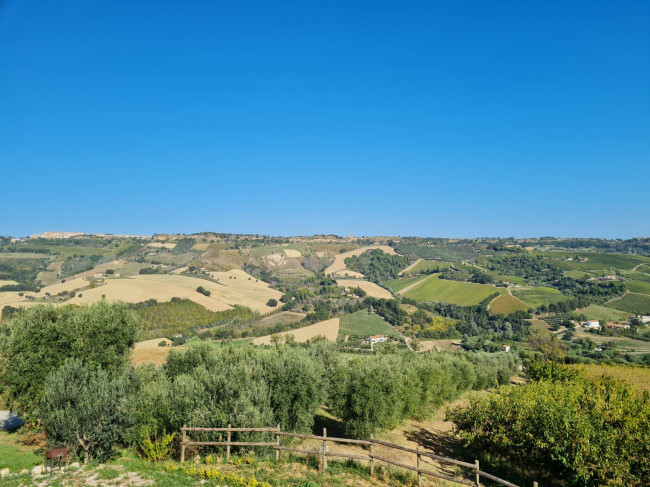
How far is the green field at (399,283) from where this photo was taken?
17625cm

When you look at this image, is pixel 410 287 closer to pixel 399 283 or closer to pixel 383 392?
pixel 399 283

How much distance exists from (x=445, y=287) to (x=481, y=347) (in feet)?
241

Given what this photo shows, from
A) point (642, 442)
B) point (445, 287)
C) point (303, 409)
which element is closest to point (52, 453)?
point (303, 409)

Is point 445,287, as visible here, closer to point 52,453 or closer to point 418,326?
point 418,326

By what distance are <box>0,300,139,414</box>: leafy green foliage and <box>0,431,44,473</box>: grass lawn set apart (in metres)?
1.81

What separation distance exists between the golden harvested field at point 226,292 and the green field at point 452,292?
6404 cm

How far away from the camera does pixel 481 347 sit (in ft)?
292

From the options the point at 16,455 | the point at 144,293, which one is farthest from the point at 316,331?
the point at 16,455

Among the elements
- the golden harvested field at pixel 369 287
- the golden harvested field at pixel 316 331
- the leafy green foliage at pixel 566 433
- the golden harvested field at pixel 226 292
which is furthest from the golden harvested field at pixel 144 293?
the leafy green foliage at pixel 566 433

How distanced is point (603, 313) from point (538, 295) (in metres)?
23.6

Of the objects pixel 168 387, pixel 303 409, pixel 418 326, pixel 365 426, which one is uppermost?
pixel 168 387

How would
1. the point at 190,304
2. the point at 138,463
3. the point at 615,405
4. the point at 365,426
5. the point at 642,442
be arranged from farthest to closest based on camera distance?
the point at 190,304
the point at 365,426
the point at 615,405
the point at 642,442
the point at 138,463

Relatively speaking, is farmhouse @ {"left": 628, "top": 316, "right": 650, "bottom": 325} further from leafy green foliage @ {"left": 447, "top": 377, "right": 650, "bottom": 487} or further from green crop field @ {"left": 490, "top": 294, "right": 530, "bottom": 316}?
leafy green foliage @ {"left": 447, "top": 377, "right": 650, "bottom": 487}

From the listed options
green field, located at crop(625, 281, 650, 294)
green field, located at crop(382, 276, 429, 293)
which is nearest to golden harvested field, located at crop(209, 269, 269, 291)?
green field, located at crop(382, 276, 429, 293)
